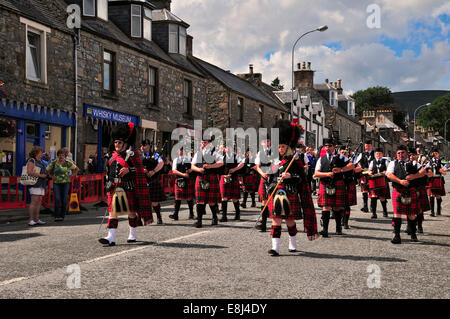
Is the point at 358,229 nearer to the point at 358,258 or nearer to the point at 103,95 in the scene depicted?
the point at 358,258

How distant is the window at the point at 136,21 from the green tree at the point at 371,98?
6884cm

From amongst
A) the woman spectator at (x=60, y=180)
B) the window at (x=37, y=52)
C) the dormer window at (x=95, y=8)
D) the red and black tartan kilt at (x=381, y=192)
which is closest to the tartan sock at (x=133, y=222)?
the woman spectator at (x=60, y=180)

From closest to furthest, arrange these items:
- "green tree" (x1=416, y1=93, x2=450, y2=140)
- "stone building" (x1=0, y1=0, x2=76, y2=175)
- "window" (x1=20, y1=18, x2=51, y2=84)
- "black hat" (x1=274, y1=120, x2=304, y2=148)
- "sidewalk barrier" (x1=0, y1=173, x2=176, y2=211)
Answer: "black hat" (x1=274, y1=120, x2=304, y2=148), "sidewalk barrier" (x1=0, y1=173, x2=176, y2=211), "stone building" (x1=0, y1=0, x2=76, y2=175), "window" (x1=20, y1=18, x2=51, y2=84), "green tree" (x1=416, y1=93, x2=450, y2=140)

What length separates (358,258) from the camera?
686 centimetres

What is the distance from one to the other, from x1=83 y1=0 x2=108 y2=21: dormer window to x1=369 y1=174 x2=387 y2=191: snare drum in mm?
13679

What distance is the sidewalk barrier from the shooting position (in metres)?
12.8

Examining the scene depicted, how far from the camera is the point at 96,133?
19.8 m

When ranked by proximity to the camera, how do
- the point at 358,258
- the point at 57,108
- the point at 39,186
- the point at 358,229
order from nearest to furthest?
1. the point at 358,258
2. the point at 358,229
3. the point at 39,186
4. the point at 57,108

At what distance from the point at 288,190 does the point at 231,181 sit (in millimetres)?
5234

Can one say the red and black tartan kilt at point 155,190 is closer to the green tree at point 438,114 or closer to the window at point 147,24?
the window at point 147,24

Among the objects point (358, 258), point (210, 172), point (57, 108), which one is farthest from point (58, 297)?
point (57, 108)

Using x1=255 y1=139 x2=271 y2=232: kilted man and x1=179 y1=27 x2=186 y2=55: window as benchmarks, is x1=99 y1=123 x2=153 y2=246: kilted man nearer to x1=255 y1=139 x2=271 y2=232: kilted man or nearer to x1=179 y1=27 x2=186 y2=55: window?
x1=255 y1=139 x2=271 y2=232: kilted man

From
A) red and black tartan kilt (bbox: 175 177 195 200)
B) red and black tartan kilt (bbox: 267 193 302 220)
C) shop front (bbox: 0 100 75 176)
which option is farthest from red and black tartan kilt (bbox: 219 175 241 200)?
shop front (bbox: 0 100 75 176)

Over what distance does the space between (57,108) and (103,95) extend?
8.63 ft
